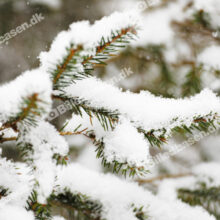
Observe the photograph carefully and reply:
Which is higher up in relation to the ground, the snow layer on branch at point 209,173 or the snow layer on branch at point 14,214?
the snow layer on branch at point 209,173

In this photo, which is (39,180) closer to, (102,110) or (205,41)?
(102,110)

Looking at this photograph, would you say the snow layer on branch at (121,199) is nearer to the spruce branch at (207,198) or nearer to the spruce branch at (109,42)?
the spruce branch at (207,198)

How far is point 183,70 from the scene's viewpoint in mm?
2943

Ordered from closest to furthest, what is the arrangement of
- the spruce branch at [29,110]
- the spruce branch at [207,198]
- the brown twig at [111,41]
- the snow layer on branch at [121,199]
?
1. the spruce branch at [29,110]
2. the brown twig at [111,41]
3. the snow layer on branch at [121,199]
4. the spruce branch at [207,198]

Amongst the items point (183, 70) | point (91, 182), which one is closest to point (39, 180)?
point (91, 182)

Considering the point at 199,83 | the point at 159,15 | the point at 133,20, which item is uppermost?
the point at 159,15

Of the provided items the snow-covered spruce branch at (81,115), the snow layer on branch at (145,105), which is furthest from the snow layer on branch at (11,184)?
the snow layer on branch at (145,105)

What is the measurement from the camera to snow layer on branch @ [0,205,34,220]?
63 centimetres

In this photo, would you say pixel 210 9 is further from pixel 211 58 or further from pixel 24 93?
pixel 24 93

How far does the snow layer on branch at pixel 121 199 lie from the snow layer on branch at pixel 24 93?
0.46 metres

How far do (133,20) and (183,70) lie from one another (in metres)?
2.48

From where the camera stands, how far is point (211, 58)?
1863 mm

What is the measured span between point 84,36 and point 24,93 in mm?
165

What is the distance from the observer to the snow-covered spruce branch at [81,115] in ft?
1.75
